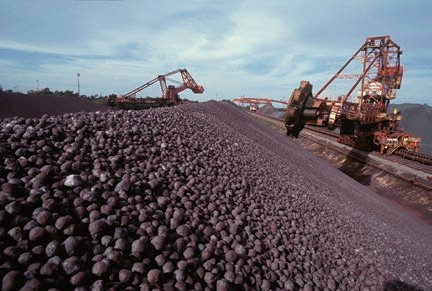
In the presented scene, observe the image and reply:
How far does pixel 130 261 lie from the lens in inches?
74.4

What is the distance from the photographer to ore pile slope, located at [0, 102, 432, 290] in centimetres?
176

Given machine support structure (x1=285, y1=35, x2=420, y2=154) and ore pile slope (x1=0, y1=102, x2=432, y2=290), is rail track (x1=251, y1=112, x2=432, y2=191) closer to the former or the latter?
machine support structure (x1=285, y1=35, x2=420, y2=154)

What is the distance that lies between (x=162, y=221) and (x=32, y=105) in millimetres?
9338

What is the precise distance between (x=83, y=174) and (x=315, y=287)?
103 inches

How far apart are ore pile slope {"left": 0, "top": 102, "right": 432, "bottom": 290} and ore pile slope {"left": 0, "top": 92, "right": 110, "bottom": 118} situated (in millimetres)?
5922

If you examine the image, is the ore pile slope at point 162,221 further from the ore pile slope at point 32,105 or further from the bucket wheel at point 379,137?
the bucket wheel at point 379,137

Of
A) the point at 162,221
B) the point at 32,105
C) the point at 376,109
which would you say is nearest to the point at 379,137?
the point at 376,109

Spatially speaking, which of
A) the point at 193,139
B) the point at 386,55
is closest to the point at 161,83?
the point at 386,55

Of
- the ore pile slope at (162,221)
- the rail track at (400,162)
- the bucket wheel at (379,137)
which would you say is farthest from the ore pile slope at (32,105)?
the bucket wheel at (379,137)

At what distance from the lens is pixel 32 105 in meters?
9.15

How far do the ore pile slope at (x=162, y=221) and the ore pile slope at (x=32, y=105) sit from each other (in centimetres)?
592

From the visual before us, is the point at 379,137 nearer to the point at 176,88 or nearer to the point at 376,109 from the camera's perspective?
the point at 376,109

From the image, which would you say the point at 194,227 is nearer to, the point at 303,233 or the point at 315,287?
the point at 315,287

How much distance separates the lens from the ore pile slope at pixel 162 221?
1762mm
